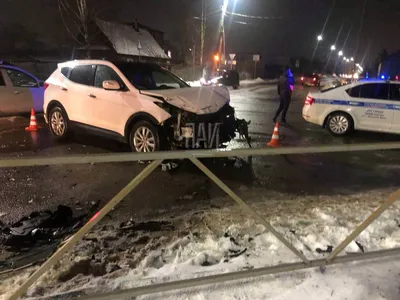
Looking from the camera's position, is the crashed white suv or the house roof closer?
the crashed white suv

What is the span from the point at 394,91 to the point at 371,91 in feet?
1.77

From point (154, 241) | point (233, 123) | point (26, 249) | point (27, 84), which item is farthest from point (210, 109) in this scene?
point (27, 84)

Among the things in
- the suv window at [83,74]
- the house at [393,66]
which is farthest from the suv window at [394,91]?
the house at [393,66]

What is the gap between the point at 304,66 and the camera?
7350cm

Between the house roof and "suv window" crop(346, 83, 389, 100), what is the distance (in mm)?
35101

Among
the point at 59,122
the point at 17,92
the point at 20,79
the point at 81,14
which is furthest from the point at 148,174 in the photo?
the point at 81,14

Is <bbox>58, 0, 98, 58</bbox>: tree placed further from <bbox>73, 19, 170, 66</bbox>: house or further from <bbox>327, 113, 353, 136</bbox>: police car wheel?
<bbox>327, 113, 353, 136</bbox>: police car wheel

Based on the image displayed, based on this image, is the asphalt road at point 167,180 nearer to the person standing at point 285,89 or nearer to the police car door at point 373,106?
the police car door at point 373,106

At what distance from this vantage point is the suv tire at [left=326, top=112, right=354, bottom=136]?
993 cm

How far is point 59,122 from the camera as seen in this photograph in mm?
8562

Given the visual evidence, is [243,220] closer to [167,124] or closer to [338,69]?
[167,124]

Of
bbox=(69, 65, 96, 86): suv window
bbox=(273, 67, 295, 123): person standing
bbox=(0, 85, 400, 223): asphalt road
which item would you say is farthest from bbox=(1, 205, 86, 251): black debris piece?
bbox=(273, 67, 295, 123): person standing

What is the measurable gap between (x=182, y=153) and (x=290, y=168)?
4.84 m

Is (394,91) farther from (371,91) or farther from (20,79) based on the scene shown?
(20,79)
